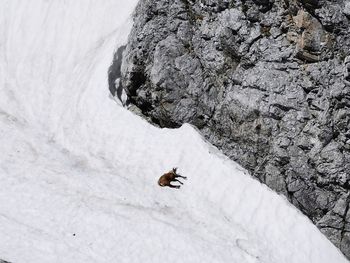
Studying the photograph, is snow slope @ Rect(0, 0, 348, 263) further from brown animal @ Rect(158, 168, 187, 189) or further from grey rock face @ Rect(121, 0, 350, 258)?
grey rock face @ Rect(121, 0, 350, 258)

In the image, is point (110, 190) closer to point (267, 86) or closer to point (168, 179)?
point (168, 179)

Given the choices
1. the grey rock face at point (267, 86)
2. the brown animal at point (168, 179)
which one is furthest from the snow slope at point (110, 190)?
the grey rock face at point (267, 86)

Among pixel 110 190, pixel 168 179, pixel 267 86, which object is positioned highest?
pixel 267 86

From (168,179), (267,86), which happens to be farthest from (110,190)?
(267,86)

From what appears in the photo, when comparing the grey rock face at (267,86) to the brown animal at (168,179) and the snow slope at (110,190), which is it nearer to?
the snow slope at (110,190)

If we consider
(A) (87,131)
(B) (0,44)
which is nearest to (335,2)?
(A) (87,131)
